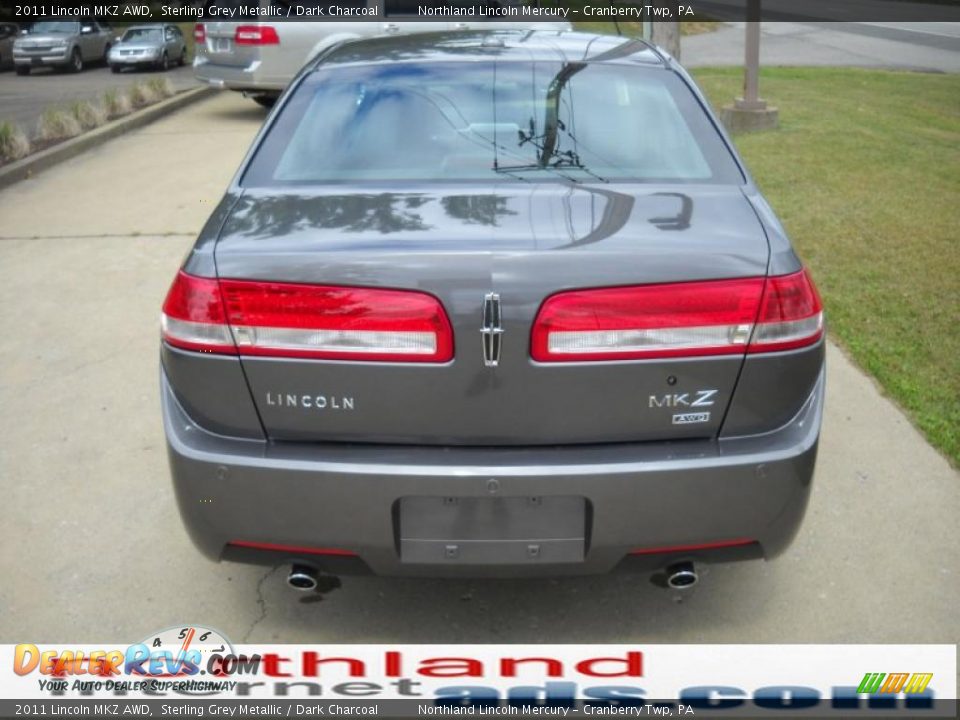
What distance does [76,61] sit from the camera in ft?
96.6

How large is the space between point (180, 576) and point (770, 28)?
33875 mm

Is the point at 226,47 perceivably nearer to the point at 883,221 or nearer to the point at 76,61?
the point at 883,221

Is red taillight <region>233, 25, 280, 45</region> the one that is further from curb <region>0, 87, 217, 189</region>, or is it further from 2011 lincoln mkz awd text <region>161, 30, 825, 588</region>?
2011 lincoln mkz awd text <region>161, 30, 825, 588</region>

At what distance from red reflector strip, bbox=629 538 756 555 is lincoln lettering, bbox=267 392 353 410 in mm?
841

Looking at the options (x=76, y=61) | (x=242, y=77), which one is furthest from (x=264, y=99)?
(x=76, y=61)

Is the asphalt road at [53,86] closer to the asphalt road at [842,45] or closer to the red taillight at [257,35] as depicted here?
the red taillight at [257,35]

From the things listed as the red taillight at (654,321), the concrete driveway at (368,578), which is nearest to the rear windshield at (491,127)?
the red taillight at (654,321)

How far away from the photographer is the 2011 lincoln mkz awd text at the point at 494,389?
2.68m

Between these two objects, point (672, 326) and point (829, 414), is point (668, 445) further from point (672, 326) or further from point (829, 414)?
point (829, 414)

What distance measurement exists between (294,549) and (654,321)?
3.65ft

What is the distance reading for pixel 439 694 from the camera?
→ 9.95 ft

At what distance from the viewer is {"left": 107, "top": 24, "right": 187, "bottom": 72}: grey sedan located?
27766mm

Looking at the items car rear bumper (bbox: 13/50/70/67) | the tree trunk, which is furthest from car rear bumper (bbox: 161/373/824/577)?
car rear bumper (bbox: 13/50/70/67)

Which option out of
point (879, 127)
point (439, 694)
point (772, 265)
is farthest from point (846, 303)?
point (879, 127)
